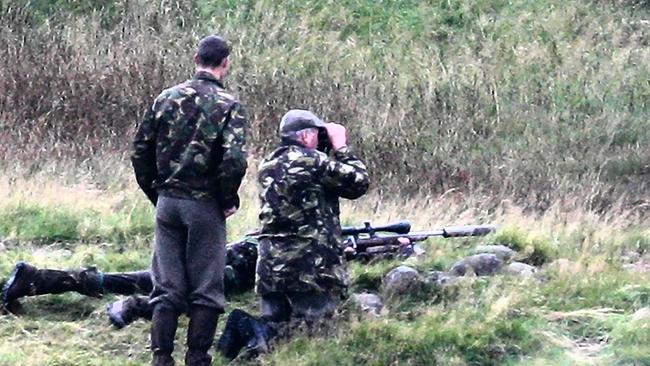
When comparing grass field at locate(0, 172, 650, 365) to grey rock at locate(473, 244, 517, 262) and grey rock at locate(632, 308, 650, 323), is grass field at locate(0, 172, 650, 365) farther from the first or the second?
grey rock at locate(473, 244, 517, 262)

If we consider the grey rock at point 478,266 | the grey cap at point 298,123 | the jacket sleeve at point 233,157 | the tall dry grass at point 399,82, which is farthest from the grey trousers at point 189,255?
the tall dry grass at point 399,82

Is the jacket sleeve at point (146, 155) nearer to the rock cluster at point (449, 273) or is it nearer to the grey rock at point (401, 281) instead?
the rock cluster at point (449, 273)

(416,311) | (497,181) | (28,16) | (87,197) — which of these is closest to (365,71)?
(497,181)

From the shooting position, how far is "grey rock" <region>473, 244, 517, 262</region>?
873 centimetres

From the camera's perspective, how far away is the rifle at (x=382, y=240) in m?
8.12

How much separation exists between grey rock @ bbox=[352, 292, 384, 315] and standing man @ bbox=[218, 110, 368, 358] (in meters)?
0.39

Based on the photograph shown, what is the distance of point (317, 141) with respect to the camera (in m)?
7.27

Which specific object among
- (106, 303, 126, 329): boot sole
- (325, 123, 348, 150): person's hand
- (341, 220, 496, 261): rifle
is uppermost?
(325, 123, 348, 150): person's hand

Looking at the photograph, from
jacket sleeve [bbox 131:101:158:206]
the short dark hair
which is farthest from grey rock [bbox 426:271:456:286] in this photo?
the short dark hair

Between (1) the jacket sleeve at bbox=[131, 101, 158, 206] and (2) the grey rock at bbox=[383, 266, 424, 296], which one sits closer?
(1) the jacket sleeve at bbox=[131, 101, 158, 206]

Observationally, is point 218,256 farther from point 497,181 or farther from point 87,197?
point 497,181

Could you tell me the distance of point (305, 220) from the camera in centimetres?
702

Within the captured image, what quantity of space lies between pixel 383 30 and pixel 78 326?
14182 mm

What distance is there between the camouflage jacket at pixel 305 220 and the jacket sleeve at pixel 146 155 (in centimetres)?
78
